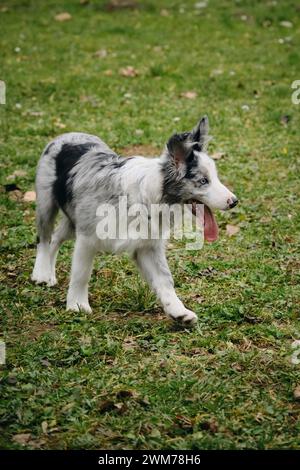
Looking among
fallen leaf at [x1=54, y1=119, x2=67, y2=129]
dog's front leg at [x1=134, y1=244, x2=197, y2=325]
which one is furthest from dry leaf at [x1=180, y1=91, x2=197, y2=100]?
dog's front leg at [x1=134, y1=244, x2=197, y2=325]

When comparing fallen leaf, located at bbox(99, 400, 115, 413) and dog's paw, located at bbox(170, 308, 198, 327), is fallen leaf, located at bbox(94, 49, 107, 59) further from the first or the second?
fallen leaf, located at bbox(99, 400, 115, 413)

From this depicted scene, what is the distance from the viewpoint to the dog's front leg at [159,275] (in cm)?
504

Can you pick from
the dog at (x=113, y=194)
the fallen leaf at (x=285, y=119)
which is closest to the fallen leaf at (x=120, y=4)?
the fallen leaf at (x=285, y=119)

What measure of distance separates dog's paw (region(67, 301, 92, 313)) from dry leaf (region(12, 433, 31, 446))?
1.58 metres

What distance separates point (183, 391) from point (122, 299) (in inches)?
58.5

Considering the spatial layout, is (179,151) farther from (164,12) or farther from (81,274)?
(164,12)

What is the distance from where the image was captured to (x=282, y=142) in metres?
8.94

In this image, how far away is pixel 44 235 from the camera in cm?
595

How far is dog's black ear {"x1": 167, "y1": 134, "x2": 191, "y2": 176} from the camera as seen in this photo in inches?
180

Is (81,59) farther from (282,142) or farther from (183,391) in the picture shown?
(183,391)

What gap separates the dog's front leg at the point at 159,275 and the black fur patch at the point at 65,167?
0.80 m

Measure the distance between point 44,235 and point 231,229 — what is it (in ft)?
6.64

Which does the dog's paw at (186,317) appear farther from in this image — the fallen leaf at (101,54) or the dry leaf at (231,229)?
the fallen leaf at (101,54)

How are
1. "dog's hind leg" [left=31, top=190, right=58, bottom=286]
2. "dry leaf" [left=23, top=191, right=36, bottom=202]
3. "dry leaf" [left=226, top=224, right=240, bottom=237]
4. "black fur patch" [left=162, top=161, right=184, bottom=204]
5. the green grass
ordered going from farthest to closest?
"dry leaf" [left=23, top=191, right=36, bottom=202] < "dry leaf" [left=226, top=224, right=240, bottom=237] < "dog's hind leg" [left=31, top=190, right=58, bottom=286] < "black fur patch" [left=162, top=161, right=184, bottom=204] < the green grass
